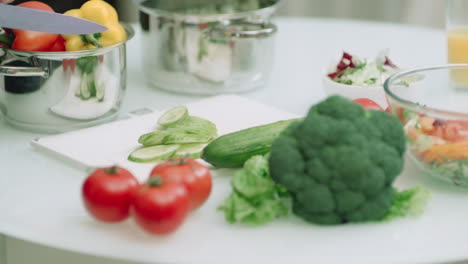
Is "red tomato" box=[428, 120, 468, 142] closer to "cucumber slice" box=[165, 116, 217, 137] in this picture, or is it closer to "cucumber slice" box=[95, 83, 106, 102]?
"cucumber slice" box=[165, 116, 217, 137]

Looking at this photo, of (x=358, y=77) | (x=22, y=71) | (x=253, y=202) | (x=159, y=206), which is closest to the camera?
(x=159, y=206)

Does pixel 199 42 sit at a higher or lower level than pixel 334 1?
higher

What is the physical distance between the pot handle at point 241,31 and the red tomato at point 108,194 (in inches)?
26.9

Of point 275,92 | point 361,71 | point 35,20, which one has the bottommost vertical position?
point 275,92

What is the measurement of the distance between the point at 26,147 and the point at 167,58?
449mm

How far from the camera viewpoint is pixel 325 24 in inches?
95.4

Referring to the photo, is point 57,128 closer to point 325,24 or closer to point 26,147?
point 26,147

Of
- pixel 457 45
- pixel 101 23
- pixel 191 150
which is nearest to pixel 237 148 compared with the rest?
pixel 191 150

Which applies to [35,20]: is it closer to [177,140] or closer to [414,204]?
[177,140]

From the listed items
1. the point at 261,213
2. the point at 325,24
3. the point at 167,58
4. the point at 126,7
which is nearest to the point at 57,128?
the point at 167,58

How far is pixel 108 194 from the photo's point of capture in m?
1.03

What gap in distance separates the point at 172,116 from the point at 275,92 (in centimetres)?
38

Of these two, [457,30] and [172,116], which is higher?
[457,30]

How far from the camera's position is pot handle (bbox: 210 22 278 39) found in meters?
1.66
